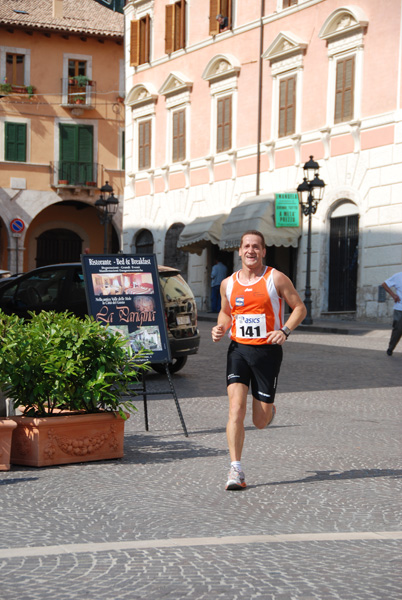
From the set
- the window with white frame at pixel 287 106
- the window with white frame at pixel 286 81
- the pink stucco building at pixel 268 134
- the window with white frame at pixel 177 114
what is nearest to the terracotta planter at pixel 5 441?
the pink stucco building at pixel 268 134

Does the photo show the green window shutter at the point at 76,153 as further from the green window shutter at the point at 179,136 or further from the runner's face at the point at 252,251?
the runner's face at the point at 252,251

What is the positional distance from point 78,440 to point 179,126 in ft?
95.6

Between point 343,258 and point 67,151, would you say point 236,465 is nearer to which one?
point 343,258

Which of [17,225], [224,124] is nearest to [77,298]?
[224,124]

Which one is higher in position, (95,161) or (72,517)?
(95,161)

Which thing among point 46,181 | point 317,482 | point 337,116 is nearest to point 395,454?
point 317,482

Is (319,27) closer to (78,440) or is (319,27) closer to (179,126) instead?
(179,126)

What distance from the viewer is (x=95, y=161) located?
1875 inches

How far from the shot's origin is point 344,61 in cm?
2847

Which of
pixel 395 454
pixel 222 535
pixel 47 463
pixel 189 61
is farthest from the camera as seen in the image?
pixel 189 61

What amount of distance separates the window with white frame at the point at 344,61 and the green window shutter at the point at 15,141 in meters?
20.4

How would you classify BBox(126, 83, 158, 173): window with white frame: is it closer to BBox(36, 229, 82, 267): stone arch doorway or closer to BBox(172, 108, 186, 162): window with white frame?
BBox(172, 108, 186, 162): window with white frame

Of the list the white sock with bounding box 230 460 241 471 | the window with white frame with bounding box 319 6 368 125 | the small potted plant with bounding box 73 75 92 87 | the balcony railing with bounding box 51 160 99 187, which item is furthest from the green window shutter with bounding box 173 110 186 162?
the white sock with bounding box 230 460 241 471

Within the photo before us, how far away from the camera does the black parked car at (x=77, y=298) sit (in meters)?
15.1
